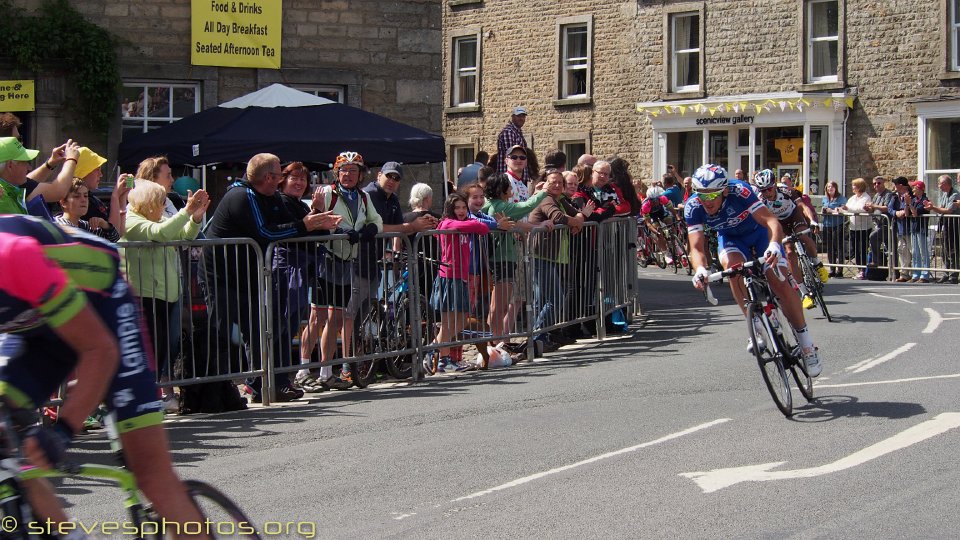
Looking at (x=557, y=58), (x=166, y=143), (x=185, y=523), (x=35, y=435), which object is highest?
(x=557, y=58)

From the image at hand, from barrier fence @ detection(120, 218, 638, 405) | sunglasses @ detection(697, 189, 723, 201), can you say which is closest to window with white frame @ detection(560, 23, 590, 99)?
barrier fence @ detection(120, 218, 638, 405)

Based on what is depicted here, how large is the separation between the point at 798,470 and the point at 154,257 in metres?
4.95

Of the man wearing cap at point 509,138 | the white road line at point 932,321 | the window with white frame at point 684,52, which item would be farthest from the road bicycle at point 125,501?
the window with white frame at point 684,52

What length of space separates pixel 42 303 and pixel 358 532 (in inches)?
103

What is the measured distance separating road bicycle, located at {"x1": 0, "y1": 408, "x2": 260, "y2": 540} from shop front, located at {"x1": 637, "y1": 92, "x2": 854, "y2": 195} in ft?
100

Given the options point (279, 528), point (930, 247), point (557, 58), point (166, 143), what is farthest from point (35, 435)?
point (557, 58)

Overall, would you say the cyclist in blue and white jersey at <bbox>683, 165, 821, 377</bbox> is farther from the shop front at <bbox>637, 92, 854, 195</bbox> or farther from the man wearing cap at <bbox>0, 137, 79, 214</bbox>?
the shop front at <bbox>637, 92, 854, 195</bbox>

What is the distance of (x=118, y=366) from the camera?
14.7 ft

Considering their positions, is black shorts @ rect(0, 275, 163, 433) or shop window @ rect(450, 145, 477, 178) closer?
black shorts @ rect(0, 275, 163, 433)

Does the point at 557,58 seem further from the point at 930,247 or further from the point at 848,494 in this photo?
the point at 848,494

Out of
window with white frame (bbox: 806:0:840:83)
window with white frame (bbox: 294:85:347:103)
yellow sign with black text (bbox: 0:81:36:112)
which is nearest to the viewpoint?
yellow sign with black text (bbox: 0:81:36:112)

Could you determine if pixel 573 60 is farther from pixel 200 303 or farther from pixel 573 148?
pixel 200 303

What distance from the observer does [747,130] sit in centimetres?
3569

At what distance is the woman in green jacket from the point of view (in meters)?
12.8
